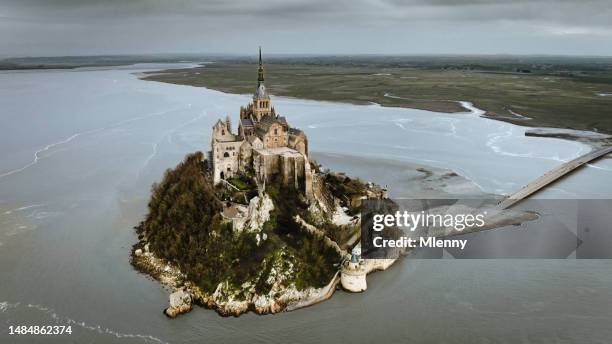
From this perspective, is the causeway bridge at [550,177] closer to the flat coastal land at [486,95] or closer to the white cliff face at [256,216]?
the flat coastal land at [486,95]

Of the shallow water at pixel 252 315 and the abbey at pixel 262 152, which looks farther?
the abbey at pixel 262 152

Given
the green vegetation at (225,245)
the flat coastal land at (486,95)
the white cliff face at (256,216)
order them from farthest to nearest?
the flat coastal land at (486,95)
the white cliff face at (256,216)
the green vegetation at (225,245)

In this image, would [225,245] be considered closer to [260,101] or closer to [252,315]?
[252,315]

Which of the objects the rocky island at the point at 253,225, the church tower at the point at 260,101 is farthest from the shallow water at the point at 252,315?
the church tower at the point at 260,101

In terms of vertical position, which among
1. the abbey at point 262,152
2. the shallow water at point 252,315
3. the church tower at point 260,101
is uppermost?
the church tower at point 260,101

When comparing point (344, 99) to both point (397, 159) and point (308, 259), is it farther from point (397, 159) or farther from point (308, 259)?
point (308, 259)

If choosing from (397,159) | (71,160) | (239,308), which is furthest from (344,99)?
(239,308)

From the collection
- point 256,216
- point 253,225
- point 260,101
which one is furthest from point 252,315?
point 260,101
